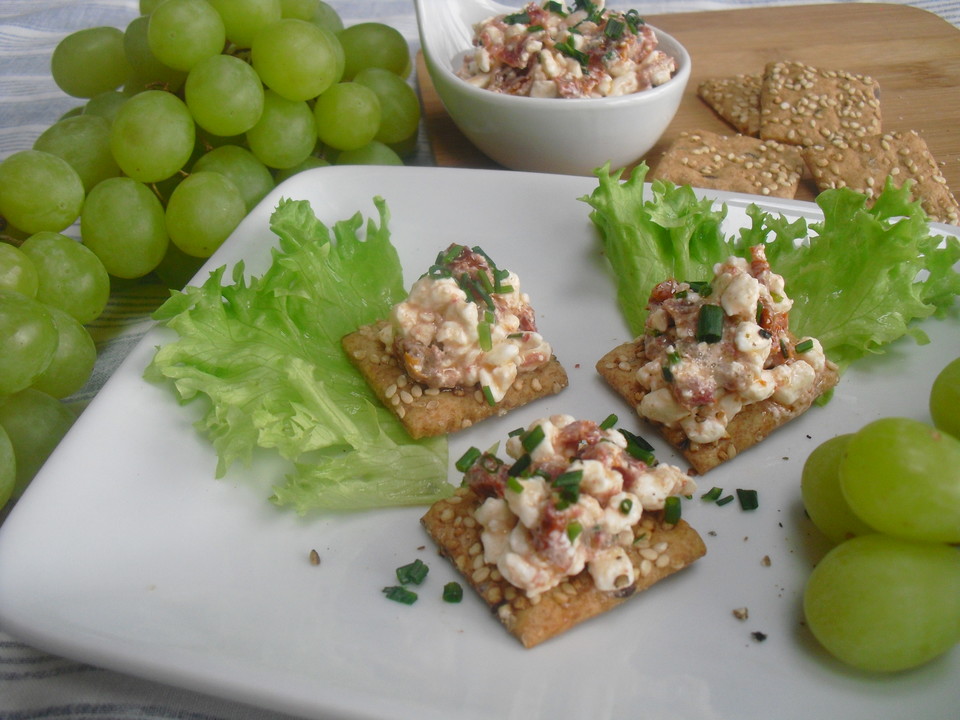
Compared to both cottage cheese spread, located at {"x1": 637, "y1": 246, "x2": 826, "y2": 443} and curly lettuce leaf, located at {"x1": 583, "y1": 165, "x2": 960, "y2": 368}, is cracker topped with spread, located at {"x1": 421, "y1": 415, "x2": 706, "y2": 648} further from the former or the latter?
curly lettuce leaf, located at {"x1": 583, "y1": 165, "x2": 960, "y2": 368}

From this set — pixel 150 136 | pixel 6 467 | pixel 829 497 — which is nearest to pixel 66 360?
pixel 6 467

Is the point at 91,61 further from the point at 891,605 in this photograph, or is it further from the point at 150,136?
the point at 891,605

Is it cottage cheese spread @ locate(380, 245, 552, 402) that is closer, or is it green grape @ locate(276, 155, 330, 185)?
cottage cheese spread @ locate(380, 245, 552, 402)

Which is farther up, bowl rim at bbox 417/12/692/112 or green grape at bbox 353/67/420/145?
bowl rim at bbox 417/12/692/112

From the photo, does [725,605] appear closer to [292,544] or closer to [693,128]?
[292,544]

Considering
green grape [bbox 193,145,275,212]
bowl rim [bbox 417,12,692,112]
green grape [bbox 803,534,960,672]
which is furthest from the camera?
bowl rim [bbox 417,12,692,112]

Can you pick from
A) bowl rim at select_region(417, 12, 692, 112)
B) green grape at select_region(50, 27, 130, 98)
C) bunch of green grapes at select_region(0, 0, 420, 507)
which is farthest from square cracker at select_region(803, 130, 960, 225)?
green grape at select_region(50, 27, 130, 98)

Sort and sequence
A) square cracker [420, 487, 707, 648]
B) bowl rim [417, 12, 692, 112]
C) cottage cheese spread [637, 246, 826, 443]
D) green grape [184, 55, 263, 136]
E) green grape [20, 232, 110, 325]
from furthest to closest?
bowl rim [417, 12, 692, 112] < green grape [184, 55, 263, 136] < green grape [20, 232, 110, 325] < cottage cheese spread [637, 246, 826, 443] < square cracker [420, 487, 707, 648]
